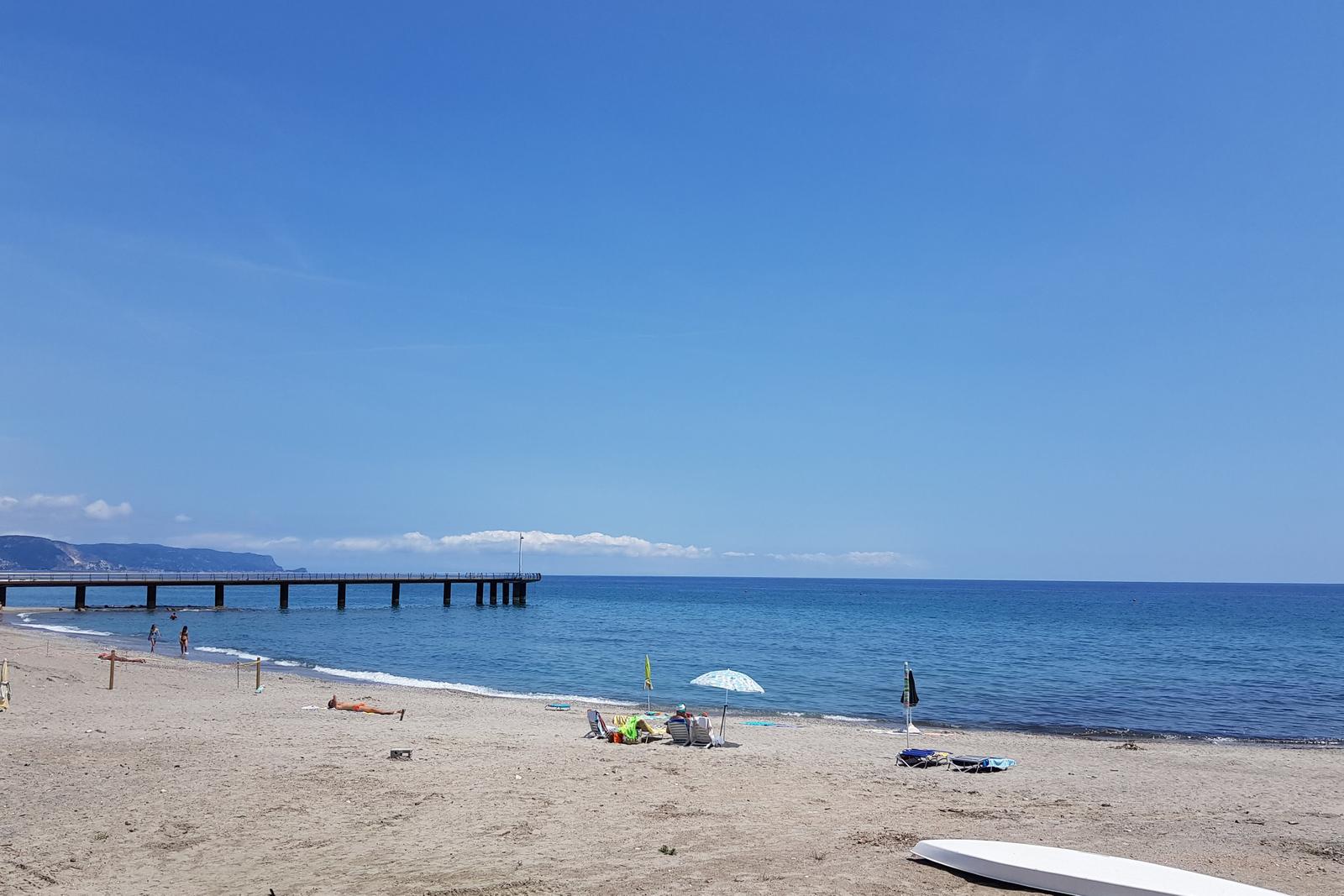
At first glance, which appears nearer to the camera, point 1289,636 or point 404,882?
point 404,882

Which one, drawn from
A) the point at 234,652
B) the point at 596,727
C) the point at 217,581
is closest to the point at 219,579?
the point at 217,581

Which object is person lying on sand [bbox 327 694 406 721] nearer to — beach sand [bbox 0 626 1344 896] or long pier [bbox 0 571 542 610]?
beach sand [bbox 0 626 1344 896]

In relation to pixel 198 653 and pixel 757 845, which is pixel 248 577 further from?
pixel 757 845

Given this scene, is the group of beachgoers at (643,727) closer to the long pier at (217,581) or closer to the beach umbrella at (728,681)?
the beach umbrella at (728,681)

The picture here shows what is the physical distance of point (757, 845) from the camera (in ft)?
31.4

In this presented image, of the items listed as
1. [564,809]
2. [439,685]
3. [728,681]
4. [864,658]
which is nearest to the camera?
[564,809]

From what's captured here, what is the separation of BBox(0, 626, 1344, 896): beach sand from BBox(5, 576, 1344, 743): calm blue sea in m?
6.89

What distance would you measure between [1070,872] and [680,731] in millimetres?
A: 10171

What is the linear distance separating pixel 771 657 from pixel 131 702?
2739 centimetres

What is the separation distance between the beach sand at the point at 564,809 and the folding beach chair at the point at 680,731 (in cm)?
69

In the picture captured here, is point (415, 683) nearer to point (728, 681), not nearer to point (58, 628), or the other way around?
point (728, 681)

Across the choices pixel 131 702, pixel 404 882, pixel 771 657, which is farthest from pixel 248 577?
pixel 404 882

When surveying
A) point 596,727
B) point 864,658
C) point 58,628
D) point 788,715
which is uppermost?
point 596,727

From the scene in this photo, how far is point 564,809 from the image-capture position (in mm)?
11172
